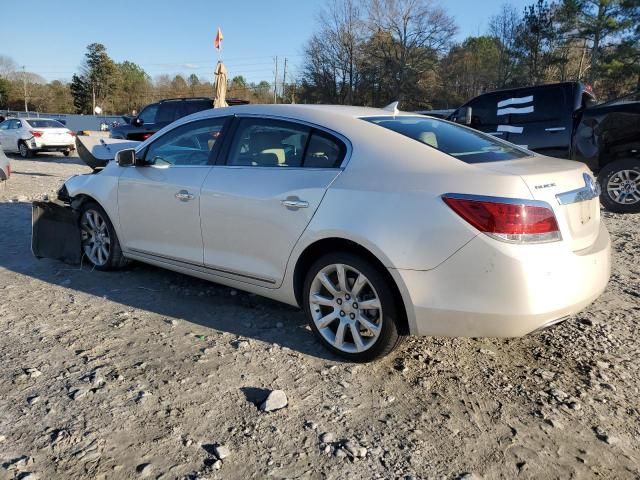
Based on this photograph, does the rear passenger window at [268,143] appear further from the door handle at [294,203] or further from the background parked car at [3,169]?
the background parked car at [3,169]

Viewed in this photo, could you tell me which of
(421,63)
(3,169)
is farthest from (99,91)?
(3,169)

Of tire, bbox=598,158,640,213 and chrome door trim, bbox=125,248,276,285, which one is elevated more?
tire, bbox=598,158,640,213

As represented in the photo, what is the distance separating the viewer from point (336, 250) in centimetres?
327

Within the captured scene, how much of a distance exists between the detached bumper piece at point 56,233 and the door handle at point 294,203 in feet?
9.09

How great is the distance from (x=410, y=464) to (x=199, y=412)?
3.61 ft

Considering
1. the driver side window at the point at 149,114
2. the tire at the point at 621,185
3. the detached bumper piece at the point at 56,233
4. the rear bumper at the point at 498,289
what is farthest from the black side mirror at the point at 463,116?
the driver side window at the point at 149,114

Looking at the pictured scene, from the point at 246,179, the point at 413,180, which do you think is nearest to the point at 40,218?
the point at 246,179

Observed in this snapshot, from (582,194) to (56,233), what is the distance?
4672 millimetres

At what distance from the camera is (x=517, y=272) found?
2.71 meters

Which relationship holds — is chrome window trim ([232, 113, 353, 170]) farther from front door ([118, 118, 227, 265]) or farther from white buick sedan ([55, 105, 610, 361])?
front door ([118, 118, 227, 265])

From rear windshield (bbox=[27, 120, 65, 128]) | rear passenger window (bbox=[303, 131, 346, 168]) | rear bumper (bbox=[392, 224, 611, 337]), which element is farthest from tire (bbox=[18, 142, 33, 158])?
rear bumper (bbox=[392, 224, 611, 337])

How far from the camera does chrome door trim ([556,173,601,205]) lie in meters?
2.90

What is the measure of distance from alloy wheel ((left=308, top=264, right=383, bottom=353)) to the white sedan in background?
17381 mm

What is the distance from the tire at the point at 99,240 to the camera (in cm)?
496
